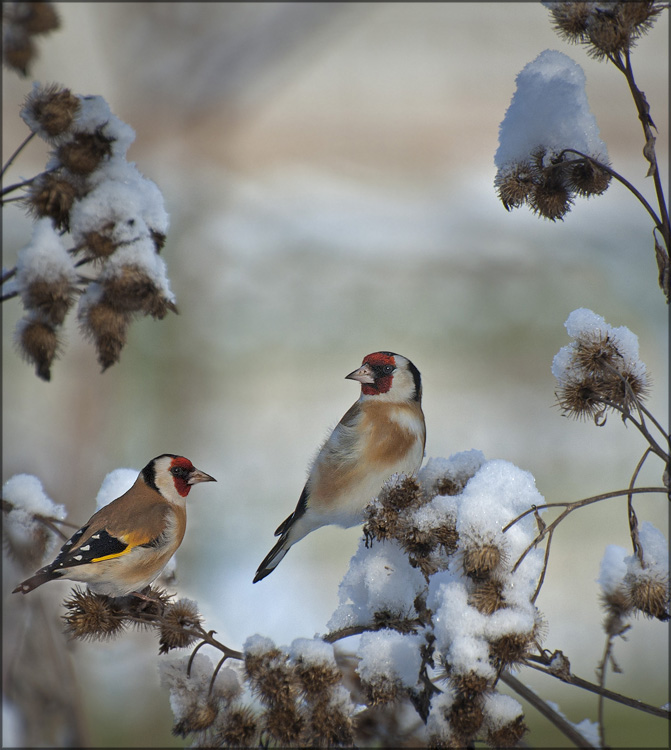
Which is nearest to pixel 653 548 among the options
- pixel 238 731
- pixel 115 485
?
pixel 238 731

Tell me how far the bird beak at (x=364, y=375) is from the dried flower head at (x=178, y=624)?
0.59 meters

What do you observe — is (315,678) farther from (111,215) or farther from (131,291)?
(111,215)

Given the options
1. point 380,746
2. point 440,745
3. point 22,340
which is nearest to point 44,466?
point 22,340

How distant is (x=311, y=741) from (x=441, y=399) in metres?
3.15

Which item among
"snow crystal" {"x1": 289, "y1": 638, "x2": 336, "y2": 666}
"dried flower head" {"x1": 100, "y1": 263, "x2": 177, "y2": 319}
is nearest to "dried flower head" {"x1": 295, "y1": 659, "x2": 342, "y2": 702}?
"snow crystal" {"x1": 289, "y1": 638, "x2": 336, "y2": 666}

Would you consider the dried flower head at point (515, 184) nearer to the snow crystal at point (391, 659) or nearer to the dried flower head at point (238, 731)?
the snow crystal at point (391, 659)

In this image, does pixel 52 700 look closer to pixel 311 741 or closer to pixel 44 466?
pixel 311 741

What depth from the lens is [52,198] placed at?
3.76 ft

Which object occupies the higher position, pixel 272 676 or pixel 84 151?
pixel 84 151

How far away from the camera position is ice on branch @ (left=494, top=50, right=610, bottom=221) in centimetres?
92

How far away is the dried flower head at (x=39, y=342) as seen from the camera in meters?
1.12

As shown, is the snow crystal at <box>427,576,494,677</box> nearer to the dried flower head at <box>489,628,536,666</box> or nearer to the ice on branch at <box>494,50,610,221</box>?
the dried flower head at <box>489,628,536,666</box>

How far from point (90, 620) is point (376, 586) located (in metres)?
0.36

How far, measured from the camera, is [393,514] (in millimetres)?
920
